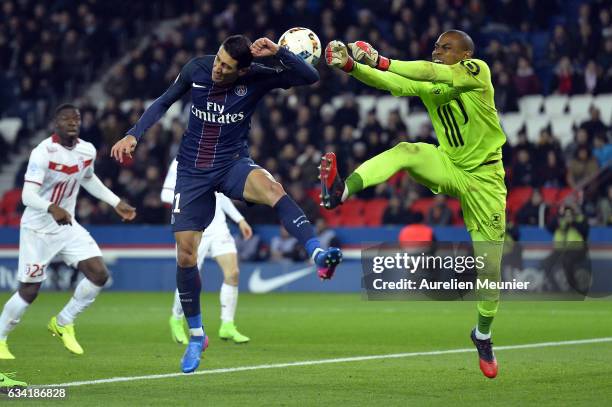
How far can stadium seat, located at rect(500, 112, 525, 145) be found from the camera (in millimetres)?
23078

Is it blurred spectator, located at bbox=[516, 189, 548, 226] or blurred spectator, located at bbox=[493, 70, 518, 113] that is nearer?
blurred spectator, located at bbox=[516, 189, 548, 226]

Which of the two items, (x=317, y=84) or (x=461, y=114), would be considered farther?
(x=317, y=84)

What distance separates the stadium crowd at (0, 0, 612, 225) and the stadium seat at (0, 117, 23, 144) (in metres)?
0.25

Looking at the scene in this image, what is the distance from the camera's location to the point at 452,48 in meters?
10.0

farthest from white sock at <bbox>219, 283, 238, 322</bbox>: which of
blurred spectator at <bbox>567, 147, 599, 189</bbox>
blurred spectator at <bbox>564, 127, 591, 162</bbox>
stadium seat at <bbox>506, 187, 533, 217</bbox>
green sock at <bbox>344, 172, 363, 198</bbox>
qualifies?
blurred spectator at <bbox>564, 127, 591, 162</bbox>

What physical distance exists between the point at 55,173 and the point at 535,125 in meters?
13.1

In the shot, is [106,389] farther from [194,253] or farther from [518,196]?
[518,196]

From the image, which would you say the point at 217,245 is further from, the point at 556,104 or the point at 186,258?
the point at 556,104

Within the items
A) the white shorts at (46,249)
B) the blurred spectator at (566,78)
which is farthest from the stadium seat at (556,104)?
the white shorts at (46,249)

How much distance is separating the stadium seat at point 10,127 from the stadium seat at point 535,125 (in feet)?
39.2

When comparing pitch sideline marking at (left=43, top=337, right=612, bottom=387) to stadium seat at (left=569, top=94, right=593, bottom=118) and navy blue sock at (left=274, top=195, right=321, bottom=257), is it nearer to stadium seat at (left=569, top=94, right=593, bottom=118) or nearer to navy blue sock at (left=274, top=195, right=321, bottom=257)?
navy blue sock at (left=274, top=195, right=321, bottom=257)

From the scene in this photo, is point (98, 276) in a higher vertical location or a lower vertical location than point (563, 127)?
higher

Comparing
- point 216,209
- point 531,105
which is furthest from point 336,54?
point 531,105

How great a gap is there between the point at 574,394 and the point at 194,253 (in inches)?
127
